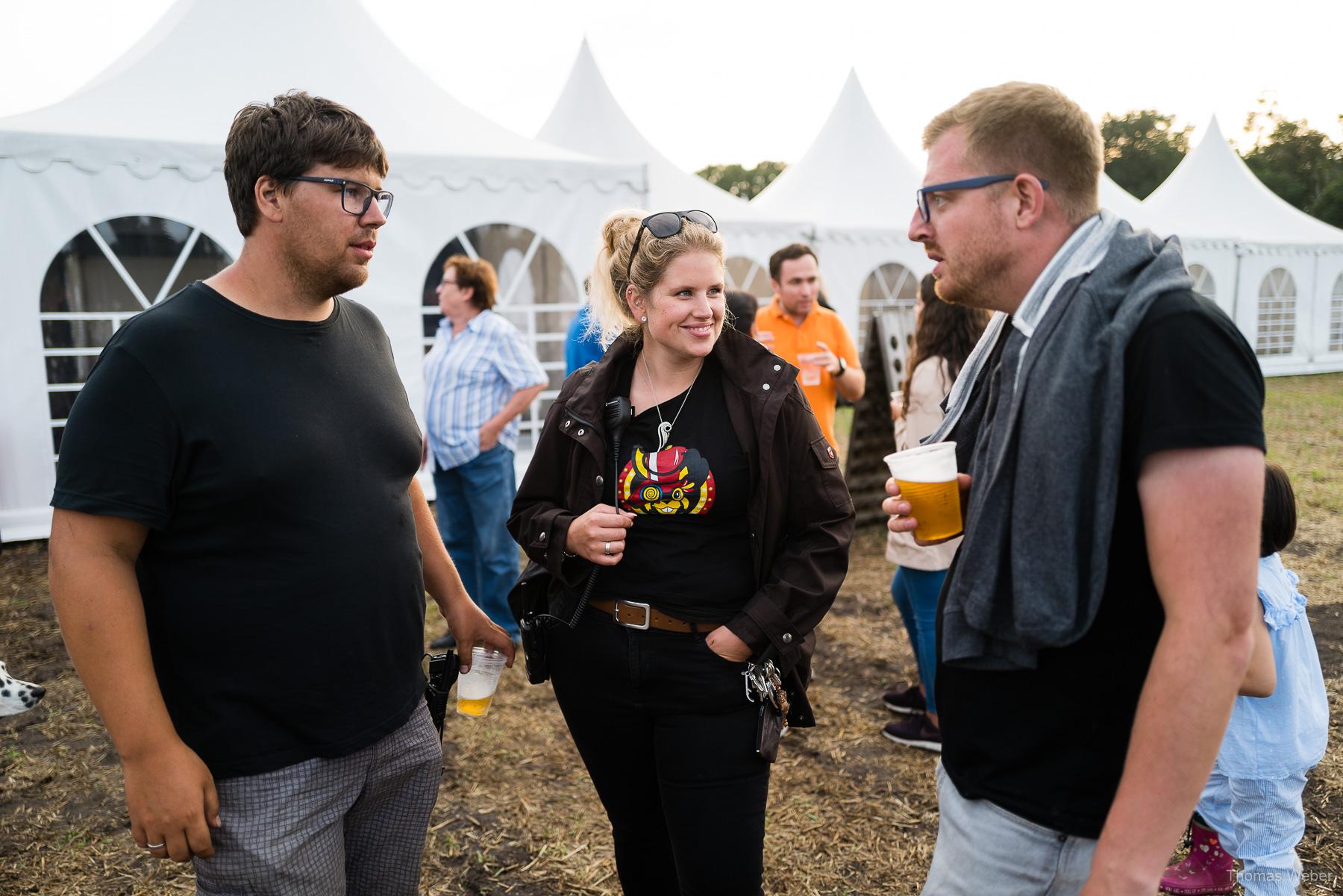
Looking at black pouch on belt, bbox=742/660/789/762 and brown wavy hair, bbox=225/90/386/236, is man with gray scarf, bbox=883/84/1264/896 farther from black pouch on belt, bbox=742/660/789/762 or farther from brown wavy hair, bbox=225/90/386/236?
brown wavy hair, bbox=225/90/386/236

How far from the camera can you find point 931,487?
63.4 inches

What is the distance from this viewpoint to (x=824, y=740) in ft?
13.0

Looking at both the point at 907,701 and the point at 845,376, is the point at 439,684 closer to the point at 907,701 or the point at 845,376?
the point at 907,701

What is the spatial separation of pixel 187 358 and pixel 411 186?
21.2 feet

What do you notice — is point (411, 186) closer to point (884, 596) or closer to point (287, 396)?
point (884, 596)

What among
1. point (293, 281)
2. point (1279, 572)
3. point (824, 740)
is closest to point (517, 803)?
point (824, 740)

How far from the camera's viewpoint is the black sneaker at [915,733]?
3.85 metres

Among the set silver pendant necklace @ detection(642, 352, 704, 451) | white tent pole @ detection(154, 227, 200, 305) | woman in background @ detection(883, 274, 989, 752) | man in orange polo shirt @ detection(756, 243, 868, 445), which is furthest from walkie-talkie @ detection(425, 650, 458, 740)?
white tent pole @ detection(154, 227, 200, 305)

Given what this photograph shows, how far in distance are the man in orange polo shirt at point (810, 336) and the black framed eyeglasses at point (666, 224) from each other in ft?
8.78

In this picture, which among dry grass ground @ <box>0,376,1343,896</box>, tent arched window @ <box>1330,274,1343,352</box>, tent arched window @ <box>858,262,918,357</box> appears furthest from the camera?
tent arched window @ <box>1330,274,1343,352</box>

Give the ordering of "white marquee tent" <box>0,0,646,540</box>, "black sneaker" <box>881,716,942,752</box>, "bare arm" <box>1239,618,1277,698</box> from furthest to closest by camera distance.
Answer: "white marquee tent" <box>0,0,646,540</box> → "black sneaker" <box>881,716,942,752</box> → "bare arm" <box>1239,618,1277,698</box>

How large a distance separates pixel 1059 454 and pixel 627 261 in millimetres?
1388

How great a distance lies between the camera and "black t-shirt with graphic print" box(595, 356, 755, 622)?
208 cm

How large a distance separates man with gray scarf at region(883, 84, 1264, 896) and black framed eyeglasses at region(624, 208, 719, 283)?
2.75ft
